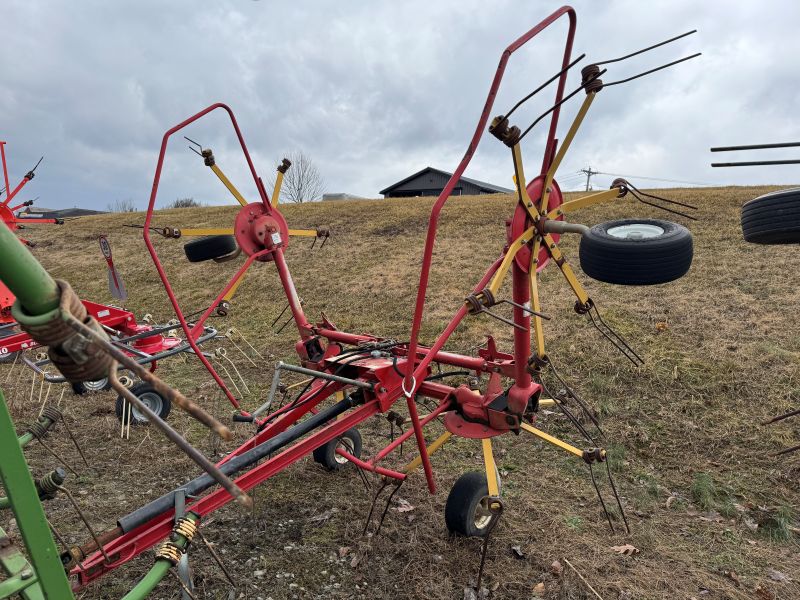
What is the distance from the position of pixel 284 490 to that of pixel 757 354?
586 centimetres

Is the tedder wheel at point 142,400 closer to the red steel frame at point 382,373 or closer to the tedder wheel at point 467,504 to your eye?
the red steel frame at point 382,373

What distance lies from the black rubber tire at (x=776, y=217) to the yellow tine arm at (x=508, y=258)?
4.65ft

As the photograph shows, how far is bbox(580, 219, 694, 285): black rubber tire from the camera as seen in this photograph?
2930mm

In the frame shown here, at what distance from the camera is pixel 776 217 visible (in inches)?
126

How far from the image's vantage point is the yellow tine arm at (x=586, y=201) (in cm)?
320

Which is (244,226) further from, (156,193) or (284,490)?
(284,490)

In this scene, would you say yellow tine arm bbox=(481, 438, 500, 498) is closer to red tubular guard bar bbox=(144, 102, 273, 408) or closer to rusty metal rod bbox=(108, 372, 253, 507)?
red tubular guard bar bbox=(144, 102, 273, 408)

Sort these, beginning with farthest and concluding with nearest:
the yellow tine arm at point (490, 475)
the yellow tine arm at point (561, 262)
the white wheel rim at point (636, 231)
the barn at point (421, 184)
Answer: the barn at point (421, 184)
the yellow tine arm at point (490, 475)
the yellow tine arm at point (561, 262)
the white wheel rim at point (636, 231)

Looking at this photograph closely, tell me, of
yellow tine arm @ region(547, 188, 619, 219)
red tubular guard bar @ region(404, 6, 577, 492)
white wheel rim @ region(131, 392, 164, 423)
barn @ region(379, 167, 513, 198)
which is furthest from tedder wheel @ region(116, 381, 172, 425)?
barn @ region(379, 167, 513, 198)

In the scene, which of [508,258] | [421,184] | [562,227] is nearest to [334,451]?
[508,258]

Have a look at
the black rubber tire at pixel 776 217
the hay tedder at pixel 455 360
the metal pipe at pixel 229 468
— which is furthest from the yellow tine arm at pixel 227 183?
the black rubber tire at pixel 776 217

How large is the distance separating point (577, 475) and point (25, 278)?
4.61m

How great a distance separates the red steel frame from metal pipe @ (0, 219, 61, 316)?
62.8 inches

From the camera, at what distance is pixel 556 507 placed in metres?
4.26
